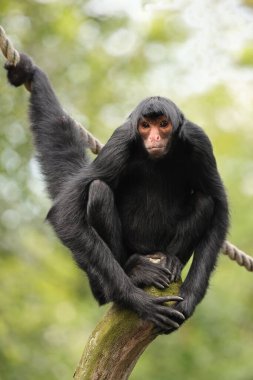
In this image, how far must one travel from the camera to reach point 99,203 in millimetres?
6250

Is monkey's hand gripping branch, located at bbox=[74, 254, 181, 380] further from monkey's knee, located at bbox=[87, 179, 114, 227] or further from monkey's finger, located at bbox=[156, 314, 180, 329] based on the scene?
monkey's knee, located at bbox=[87, 179, 114, 227]

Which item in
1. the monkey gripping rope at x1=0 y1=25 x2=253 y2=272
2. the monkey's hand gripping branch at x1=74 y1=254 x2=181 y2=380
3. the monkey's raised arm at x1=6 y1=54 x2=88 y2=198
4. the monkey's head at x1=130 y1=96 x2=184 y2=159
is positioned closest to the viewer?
the monkey's hand gripping branch at x1=74 y1=254 x2=181 y2=380

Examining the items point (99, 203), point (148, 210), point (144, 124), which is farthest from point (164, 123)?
point (99, 203)

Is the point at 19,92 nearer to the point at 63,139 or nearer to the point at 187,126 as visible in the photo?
the point at 63,139

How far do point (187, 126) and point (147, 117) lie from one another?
0.42 m

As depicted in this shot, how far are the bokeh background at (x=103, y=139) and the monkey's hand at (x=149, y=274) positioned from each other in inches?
229

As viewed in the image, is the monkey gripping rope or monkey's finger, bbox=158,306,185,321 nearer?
monkey's finger, bbox=158,306,185,321

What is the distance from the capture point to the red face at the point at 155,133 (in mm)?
6434

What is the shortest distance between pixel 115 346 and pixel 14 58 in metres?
3.39

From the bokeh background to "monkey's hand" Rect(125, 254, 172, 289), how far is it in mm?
5829

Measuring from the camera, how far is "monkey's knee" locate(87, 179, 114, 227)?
6.25m

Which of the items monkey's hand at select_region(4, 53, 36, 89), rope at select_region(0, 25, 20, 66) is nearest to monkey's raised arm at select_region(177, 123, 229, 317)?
rope at select_region(0, 25, 20, 66)

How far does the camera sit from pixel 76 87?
1677 centimetres

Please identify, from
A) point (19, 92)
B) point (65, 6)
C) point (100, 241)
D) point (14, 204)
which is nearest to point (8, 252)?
point (14, 204)
